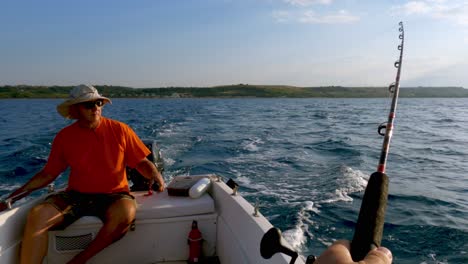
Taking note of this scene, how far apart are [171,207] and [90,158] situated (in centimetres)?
75

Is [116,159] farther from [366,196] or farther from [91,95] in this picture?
[366,196]

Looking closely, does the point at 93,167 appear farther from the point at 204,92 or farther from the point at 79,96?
the point at 204,92

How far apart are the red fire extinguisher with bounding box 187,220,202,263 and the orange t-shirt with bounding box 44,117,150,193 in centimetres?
65

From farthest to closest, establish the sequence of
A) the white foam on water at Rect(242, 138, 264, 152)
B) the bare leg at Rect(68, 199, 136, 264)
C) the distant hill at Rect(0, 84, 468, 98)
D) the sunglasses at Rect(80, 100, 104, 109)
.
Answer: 1. the distant hill at Rect(0, 84, 468, 98)
2. the white foam on water at Rect(242, 138, 264, 152)
3. the sunglasses at Rect(80, 100, 104, 109)
4. the bare leg at Rect(68, 199, 136, 264)

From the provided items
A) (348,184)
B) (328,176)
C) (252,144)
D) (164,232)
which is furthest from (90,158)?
(252,144)

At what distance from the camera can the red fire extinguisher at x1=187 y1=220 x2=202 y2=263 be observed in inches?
120

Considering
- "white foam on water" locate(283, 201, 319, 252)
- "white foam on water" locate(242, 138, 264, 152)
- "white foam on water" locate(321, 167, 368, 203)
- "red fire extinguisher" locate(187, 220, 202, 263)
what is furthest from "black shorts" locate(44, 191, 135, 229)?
"white foam on water" locate(242, 138, 264, 152)

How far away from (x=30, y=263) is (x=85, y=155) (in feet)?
2.72

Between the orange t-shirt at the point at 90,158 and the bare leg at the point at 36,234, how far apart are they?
34 cm

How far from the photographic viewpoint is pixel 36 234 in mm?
2574

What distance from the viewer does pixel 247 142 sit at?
12969 mm

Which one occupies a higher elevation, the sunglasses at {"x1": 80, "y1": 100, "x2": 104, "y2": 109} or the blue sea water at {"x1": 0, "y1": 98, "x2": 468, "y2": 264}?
the sunglasses at {"x1": 80, "y1": 100, "x2": 104, "y2": 109}

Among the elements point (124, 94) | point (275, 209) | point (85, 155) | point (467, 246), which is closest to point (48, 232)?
point (85, 155)

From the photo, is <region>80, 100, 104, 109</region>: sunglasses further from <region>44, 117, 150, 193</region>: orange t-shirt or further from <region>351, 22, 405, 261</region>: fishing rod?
<region>351, 22, 405, 261</region>: fishing rod
